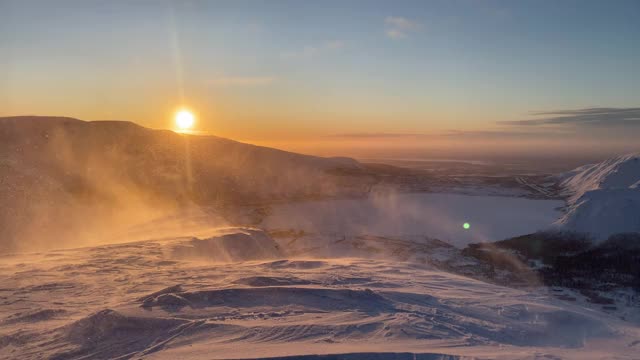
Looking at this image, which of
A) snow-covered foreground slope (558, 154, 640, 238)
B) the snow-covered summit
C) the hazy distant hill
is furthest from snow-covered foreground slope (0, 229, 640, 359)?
the snow-covered summit

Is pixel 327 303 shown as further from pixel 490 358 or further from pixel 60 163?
pixel 60 163

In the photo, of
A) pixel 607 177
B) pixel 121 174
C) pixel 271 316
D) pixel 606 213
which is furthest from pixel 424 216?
pixel 271 316

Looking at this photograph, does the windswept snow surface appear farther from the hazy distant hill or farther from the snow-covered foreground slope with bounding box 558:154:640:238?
the hazy distant hill

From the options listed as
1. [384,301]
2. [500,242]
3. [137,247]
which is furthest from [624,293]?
[137,247]

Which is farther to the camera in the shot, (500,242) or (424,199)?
(424,199)

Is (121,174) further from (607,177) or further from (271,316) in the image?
(607,177)
